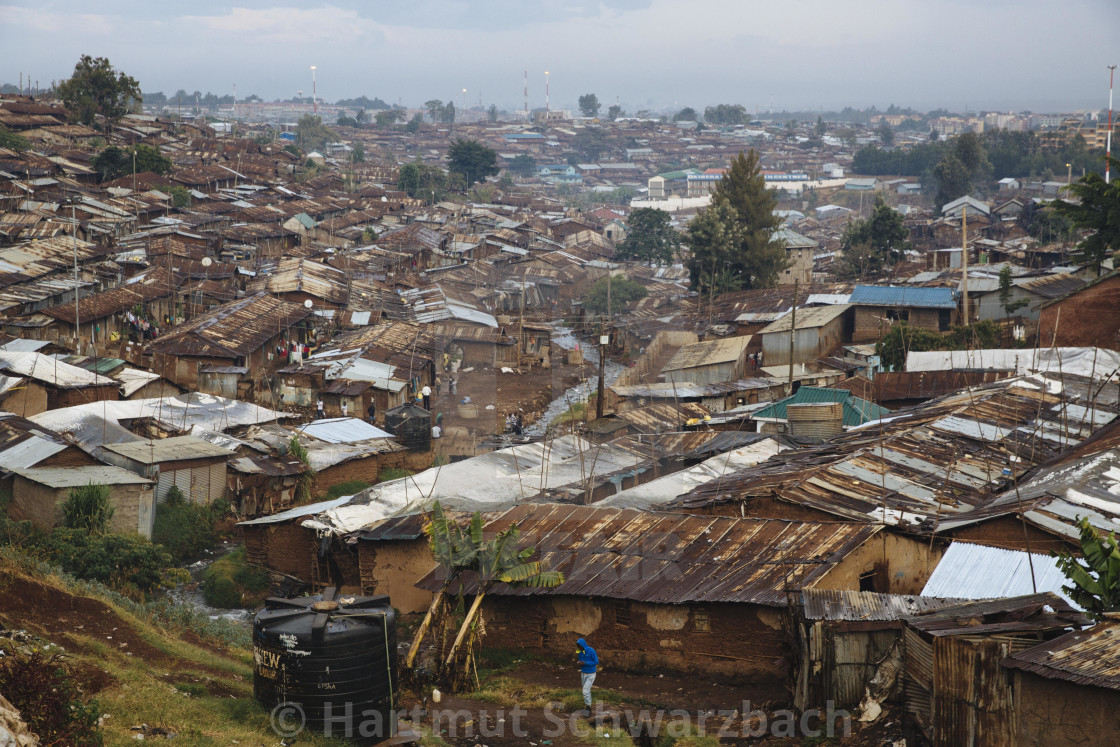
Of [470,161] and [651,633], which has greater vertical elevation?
[470,161]

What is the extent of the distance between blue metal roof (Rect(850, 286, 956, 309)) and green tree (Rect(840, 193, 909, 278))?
1054cm

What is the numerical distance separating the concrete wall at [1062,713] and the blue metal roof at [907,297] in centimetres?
2153

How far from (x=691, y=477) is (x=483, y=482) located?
9.01ft

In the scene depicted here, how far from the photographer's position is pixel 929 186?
269 feet

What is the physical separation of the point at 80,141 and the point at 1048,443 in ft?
160

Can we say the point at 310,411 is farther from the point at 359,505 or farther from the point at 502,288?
the point at 502,288

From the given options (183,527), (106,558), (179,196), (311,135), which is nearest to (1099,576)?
(106,558)

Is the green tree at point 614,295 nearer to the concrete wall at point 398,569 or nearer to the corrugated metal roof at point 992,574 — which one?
the concrete wall at point 398,569

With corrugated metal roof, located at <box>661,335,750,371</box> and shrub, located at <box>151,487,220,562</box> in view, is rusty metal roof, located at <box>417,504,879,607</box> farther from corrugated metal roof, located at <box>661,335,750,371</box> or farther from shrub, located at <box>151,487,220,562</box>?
corrugated metal roof, located at <box>661,335,750,371</box>

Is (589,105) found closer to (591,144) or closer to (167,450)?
(591,144)

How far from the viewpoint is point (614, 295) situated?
3812 centimetres

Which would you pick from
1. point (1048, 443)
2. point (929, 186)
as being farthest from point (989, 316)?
point (929, 186)

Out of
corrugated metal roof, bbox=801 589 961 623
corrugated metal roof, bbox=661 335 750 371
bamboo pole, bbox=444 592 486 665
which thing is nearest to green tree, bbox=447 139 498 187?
corrugated metal roof, bbox=661 335 750 371

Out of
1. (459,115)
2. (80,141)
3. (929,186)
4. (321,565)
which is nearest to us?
(321,565)
